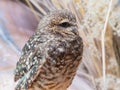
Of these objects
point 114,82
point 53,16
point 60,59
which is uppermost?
point 53,16

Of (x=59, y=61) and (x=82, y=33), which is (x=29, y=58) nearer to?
(x=59, y=61)

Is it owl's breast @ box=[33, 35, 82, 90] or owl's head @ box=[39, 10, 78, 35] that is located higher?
owl's head @ box=[39, 10, 78, 35]

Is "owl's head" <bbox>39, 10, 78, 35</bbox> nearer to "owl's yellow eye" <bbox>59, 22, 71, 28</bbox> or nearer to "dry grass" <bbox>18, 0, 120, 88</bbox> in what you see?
"owl's yellow eye" <bbox>59, 22, 71, 28</bbox>

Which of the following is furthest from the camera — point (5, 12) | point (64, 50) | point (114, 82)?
point (5, 12)

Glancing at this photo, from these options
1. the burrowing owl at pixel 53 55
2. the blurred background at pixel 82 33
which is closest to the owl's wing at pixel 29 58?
the burrowing owl at pixel 53 55

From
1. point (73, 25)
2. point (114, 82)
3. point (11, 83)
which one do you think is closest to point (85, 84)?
point (114, 82)

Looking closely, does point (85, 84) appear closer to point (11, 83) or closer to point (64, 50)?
point (11, 83)

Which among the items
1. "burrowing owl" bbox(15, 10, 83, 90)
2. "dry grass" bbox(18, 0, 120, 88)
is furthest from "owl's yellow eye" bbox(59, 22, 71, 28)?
"dry grass" bbox(18, 0, 120, 88)
